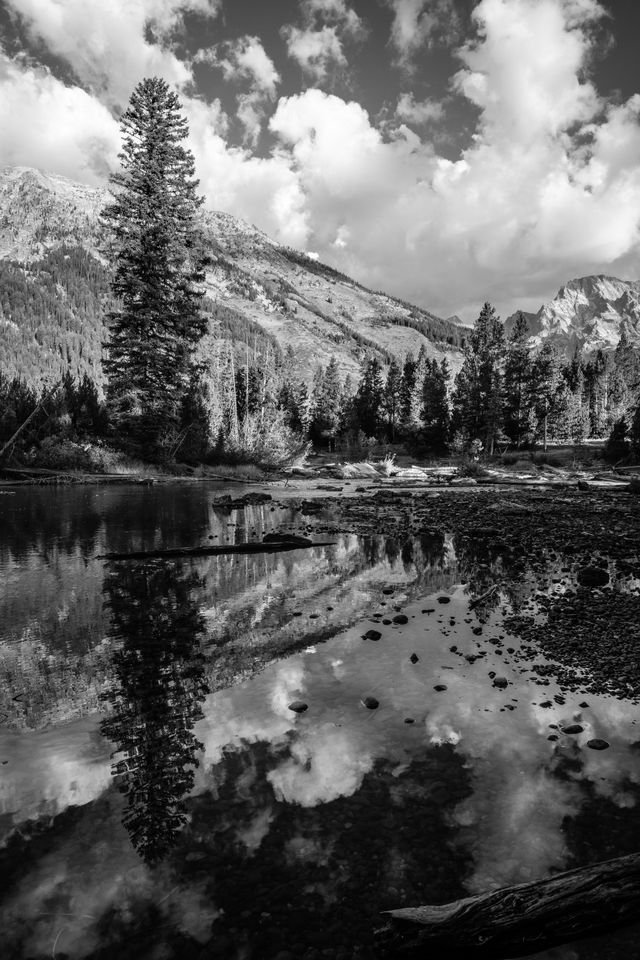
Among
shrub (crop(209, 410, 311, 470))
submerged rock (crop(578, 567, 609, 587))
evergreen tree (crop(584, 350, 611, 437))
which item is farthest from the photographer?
evergreen tree (crop(584, 350, 611, 437))

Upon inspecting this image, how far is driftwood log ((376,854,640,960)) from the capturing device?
6.95 feet

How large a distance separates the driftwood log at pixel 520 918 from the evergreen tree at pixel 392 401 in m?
96.5

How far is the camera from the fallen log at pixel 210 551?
987 cm

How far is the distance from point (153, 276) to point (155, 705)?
33799 millimetres

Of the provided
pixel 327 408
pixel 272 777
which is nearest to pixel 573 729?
pixel 272 777

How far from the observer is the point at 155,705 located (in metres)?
4.36

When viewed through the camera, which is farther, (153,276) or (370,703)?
(153,276)

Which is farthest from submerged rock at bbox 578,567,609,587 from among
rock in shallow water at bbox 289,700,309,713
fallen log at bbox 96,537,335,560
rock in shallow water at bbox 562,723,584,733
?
rock in shallow water at bbox 289,700,309,713

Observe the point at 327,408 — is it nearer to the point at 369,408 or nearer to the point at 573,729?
the point at 369,408

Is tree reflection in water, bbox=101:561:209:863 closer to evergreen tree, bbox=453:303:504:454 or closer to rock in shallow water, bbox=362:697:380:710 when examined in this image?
rock in shallow water, bbox=362:697:380:710

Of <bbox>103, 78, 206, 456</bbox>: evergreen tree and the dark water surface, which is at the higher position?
<bbox>103, 78, 206, 456</bbox>: evergreen tree

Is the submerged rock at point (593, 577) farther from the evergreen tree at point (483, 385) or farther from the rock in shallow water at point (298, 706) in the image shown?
the evergreen tree at point (483, 385)

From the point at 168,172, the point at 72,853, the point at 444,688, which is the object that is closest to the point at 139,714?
the point at 72,853

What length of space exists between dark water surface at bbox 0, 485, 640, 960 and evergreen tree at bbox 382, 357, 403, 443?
9265 cm
